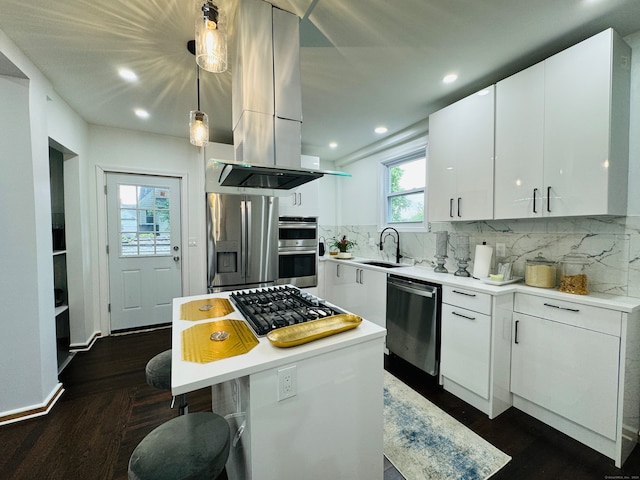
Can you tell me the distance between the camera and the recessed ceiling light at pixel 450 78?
222 centimetres

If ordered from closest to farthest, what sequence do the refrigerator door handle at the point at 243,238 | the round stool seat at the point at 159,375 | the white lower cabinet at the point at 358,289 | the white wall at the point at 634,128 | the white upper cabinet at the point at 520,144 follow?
1. the round stool seat at the point at 159,375
2. the white wall at the point at 634,128
3. the white upper cabinet at the point at 520,144
4. the white lower cabinet at the point at 358,289
5. the refrigerator door handle at the point at 243,238

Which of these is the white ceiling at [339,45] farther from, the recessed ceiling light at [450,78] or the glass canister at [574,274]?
the glass canister at [574,274]

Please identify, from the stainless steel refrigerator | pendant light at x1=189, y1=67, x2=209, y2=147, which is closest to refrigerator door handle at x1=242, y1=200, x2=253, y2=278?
the stainless steel refrigerator

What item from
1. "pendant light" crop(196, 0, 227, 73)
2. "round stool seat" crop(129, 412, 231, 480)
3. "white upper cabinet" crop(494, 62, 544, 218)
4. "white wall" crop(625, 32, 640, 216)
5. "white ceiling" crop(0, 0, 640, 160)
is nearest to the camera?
"round stool seat" crop(129, 412, 231, 480)

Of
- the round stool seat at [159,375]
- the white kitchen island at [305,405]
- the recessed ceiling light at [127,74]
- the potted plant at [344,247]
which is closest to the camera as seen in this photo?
the white kitchen island at [305,405]

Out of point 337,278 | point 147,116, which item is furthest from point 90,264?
point 337,278

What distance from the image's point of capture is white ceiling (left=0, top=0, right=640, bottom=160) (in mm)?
1534

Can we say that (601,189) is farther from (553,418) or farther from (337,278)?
(337,278)

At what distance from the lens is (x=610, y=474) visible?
1499mm

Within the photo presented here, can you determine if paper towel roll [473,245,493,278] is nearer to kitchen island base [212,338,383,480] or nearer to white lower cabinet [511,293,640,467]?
white lower cabinet [511,293,640,467]

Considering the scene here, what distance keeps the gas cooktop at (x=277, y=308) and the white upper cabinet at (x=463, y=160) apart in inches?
64.7

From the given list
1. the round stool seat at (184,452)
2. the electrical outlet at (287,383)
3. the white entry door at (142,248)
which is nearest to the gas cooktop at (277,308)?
the electrical outlet at (287,383)

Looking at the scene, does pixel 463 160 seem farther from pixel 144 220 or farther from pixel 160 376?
pixel 144 220

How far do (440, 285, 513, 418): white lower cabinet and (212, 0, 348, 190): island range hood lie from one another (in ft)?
4.97
